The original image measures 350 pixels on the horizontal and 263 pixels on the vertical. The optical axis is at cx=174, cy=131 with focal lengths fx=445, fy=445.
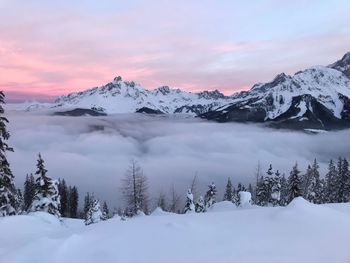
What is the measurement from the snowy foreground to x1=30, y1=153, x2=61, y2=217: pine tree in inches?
941

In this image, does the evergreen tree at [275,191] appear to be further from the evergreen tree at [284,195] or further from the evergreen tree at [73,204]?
the evergreen tree at [73,204]

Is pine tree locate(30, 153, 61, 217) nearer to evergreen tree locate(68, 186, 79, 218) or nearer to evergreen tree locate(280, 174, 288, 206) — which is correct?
evergreen tree locate(280, 174, 288, 206)

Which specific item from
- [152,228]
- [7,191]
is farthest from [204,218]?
[7,191]

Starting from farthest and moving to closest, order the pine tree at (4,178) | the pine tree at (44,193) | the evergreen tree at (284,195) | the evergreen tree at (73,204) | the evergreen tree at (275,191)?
1. the evergreen tree at (73,204)
2. the evergreen tree at (284,195)
3. the evergreen tree at (275,191)
4. the pine tree at (44,193)
5. the pine tree at (4,178)

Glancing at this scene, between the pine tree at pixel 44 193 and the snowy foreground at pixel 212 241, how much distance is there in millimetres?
23910

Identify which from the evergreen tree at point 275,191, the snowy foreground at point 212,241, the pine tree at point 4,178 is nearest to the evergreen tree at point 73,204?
the evergreen tree at point 275,191

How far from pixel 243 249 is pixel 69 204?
4053 inches

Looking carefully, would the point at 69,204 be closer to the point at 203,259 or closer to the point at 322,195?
the point at 322,195

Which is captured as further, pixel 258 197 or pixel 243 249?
pixel 258 197

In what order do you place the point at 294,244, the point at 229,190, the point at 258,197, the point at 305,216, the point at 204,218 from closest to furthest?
the point at 294,244, the point at 305,216, the point at 204,218, the point at 258,197, the point at 229,190

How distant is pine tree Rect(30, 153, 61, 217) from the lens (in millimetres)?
36406

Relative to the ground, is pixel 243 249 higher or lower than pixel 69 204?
higher

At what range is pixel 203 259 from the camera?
31.9 feet

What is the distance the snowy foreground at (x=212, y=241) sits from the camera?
32.6 feet
